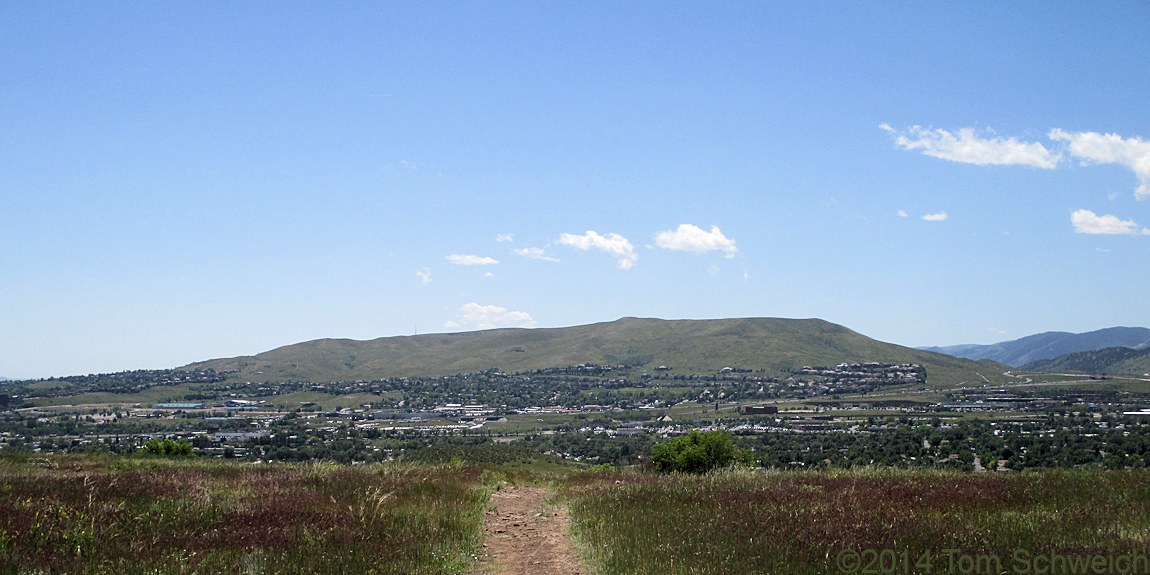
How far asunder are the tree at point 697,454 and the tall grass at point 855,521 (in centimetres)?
966

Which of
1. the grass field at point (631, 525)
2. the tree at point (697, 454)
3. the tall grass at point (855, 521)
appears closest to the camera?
the grass field at point (631, 525)

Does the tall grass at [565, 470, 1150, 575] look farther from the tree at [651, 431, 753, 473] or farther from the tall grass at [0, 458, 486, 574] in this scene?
the tree at [651, 431, 753, 473]

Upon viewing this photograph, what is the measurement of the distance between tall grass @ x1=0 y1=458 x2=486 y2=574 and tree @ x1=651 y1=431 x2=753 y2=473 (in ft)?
38.9

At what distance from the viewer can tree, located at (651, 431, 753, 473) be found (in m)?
27.6

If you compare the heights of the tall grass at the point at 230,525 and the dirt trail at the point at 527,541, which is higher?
the tall grass at the point at 230,525

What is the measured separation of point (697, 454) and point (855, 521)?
1637cm

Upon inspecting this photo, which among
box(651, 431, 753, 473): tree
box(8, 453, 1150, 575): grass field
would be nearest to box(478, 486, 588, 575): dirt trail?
box(8, 453, 1150, 575): grass field

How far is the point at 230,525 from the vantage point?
37.9ft

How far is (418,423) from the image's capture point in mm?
134500

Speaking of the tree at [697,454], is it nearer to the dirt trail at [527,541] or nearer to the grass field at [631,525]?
the dirt trail at [527,541]

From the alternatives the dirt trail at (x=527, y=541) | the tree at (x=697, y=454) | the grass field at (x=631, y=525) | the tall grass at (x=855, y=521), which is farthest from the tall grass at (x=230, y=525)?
the tree at (x=697, y=454)

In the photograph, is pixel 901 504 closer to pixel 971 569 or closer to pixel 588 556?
pixel 971 569

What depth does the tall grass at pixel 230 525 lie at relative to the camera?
9320 millimetres

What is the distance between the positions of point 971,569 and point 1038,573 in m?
0.76
